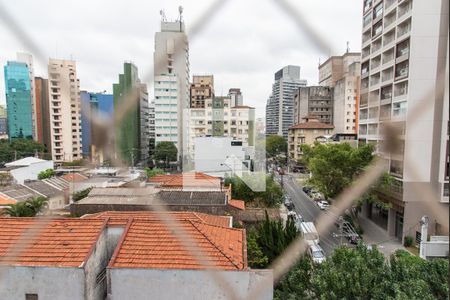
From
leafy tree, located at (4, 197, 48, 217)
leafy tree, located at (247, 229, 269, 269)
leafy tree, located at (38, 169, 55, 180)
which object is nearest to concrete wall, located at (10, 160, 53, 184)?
leafy tree, located at (38, 169, 55, 180)

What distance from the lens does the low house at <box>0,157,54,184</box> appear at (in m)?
12.2

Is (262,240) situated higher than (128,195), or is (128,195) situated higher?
(128,195)

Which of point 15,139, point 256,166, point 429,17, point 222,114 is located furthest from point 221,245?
point 15,139

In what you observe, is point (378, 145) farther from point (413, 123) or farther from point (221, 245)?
point (221, 245)

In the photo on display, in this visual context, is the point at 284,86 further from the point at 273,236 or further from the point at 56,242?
the point at 273,236

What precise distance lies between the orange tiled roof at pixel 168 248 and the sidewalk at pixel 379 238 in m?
5.00

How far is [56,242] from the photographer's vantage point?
10.5 ft

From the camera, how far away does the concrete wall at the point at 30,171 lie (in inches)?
480

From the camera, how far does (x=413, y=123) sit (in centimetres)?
50

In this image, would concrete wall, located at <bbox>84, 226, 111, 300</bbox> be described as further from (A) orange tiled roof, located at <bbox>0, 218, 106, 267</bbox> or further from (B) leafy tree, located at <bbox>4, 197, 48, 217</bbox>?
(B) leafy tree, located at <bbox>4, 197, 48, 217</bbox>

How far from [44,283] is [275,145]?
66.0 ft

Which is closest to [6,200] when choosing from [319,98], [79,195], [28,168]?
[79,195]

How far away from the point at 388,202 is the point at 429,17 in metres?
7.33

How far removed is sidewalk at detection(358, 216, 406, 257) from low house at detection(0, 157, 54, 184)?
1225cm
